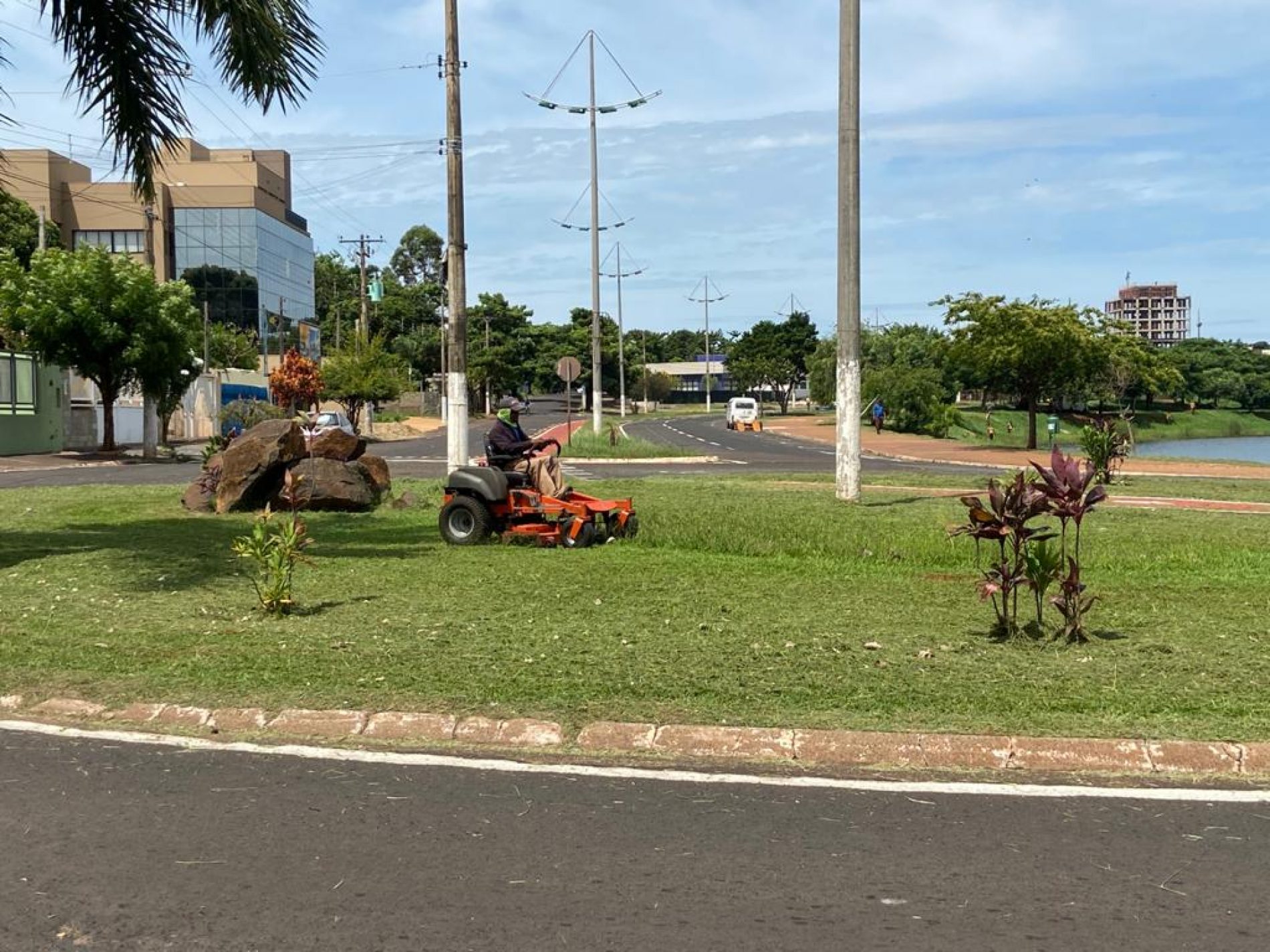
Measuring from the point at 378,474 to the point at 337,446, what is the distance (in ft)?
2.68

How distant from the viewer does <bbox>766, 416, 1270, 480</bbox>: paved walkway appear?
30.1 meters

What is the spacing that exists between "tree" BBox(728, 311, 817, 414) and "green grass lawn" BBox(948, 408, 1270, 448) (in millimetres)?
20781

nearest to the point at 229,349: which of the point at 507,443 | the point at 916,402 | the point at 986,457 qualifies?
the point at 916,402

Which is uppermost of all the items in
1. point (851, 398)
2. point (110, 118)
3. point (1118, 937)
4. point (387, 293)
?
point (387, 293)

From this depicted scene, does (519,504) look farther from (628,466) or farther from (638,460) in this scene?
(638,460)

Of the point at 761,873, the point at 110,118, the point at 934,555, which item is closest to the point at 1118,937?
the point at 761,873

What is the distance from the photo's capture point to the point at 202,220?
81.6 m

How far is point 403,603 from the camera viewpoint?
8953 millimetres

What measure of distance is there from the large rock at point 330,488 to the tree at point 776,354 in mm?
87254

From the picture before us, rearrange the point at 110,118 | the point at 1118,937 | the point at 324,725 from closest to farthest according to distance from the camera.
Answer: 1. the point at 1118,937
2. the point at 324,725
3. the point at 110,118

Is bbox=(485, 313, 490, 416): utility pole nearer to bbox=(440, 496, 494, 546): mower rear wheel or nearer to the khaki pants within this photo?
the khaki pants

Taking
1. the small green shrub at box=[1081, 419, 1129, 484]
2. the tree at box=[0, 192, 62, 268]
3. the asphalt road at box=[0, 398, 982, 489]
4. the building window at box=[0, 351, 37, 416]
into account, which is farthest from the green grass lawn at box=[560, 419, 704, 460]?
the tree at box=[0, 192, 62, 268]

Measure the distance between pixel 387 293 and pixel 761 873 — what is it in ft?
340

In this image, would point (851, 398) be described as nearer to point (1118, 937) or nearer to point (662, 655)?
point (662, 655)
